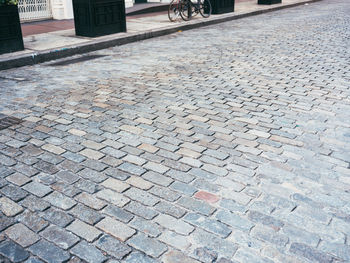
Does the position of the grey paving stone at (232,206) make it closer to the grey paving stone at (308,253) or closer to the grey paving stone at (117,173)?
the grey paving stone at (308,253)

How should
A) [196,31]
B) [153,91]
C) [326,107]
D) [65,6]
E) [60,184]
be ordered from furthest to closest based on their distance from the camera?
[65,6], [196,31], [153,91], [326,107], [60,184]

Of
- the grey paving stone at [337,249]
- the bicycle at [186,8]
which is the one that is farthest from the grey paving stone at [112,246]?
the bicycle at [186,8]

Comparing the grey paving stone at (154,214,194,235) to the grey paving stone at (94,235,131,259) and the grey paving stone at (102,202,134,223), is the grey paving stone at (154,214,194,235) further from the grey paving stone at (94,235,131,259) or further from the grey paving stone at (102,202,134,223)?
the grey paving stone at (94,235,131,259)

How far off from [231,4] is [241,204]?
→ 45.8 ft

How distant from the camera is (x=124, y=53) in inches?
355

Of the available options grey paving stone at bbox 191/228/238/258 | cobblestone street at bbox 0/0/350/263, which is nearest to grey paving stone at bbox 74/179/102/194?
cobblestone street at bbox 0/0/350/263

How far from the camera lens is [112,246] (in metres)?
2.54

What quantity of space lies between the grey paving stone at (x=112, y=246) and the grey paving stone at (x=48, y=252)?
23cm

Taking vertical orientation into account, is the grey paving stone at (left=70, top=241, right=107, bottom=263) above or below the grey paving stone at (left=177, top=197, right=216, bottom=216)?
below

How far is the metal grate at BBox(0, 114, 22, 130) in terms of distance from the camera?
4.69 metres

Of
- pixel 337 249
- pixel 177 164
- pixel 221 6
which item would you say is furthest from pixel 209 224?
pixel 221 6

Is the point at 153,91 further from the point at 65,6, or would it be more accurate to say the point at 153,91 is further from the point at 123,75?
the point at 65,6

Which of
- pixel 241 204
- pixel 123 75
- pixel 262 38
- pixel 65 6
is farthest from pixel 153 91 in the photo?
pixel 65 6

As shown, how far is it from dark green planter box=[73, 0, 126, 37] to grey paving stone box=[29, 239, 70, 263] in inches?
325
